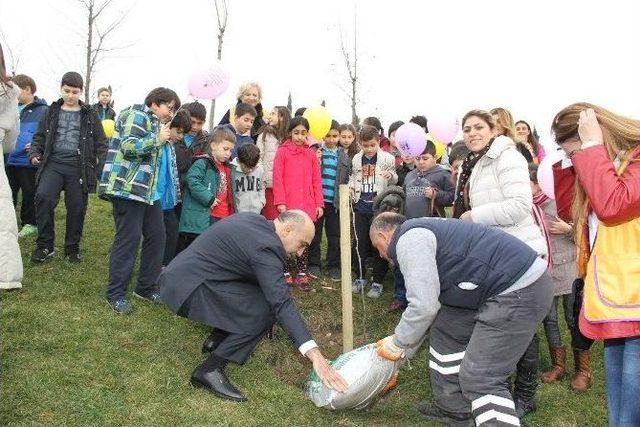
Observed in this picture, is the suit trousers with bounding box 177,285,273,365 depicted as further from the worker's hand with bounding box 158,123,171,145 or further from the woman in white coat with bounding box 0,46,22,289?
the worker's hand with bounding box 158,123,171,145

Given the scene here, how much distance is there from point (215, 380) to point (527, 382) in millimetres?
2216

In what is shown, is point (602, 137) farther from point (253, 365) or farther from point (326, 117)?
point (326, 117)

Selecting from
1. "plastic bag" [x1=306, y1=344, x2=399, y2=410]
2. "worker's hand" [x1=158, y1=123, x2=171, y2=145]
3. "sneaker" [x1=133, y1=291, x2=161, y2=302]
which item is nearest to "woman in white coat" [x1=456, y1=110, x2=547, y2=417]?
"plastic bag" [x1=306, y1=344, x2=399, y2=410]

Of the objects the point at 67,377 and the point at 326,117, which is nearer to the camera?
the point at 67,377

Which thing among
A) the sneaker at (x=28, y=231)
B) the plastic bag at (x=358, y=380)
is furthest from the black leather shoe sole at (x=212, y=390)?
the sneaker at (x=28, y=231)

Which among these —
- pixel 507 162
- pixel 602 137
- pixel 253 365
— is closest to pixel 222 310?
pixel 253 365

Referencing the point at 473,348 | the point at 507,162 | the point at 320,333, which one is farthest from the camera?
the point at 320,333

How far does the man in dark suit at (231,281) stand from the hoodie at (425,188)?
2.20 metres

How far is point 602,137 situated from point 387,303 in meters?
3.91

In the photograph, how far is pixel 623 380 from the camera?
102 inches

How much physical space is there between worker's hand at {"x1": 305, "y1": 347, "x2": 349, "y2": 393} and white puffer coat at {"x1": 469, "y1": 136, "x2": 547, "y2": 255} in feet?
5.03

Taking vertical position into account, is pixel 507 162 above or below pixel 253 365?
above

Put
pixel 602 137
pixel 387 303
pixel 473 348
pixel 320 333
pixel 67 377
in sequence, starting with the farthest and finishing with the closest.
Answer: pixel 387 303 < pixel 320 333 < pixel 67 377 < pixel 473 348 < pixel 602 137

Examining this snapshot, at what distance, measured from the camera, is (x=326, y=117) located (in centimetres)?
656
